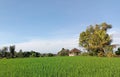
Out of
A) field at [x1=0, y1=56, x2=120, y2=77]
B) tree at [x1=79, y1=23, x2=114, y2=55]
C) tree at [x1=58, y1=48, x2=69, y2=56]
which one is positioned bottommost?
field at [x1=0, y1=56, x2=120, y2=77]

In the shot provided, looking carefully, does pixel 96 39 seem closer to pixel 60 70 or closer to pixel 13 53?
pixel 13 53

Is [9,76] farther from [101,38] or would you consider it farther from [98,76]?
[101,38]

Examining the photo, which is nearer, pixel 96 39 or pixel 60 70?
pixel 60 70

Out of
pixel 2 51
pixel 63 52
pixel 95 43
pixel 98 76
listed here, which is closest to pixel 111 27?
pixel 95 43

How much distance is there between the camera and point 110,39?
4175cm

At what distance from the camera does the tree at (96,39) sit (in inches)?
1635

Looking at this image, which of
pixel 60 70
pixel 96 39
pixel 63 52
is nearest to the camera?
pixel 60 70

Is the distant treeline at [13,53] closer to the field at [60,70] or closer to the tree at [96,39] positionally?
the tree at [96,39]

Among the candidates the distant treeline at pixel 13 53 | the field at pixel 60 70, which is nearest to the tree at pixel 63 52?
the distant treeline at pixel 13 53

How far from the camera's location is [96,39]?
4241 centimetres

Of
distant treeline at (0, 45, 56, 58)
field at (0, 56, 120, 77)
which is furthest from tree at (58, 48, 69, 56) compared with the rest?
field at (0, 56, 120, 77)

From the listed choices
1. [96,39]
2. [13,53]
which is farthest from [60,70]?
[13,53]

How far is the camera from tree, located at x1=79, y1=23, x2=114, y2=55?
4153 cm

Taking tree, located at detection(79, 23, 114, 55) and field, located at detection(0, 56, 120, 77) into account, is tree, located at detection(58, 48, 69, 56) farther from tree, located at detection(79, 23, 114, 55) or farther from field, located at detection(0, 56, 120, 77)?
field, located at detection(0, 56, 120, 77)
